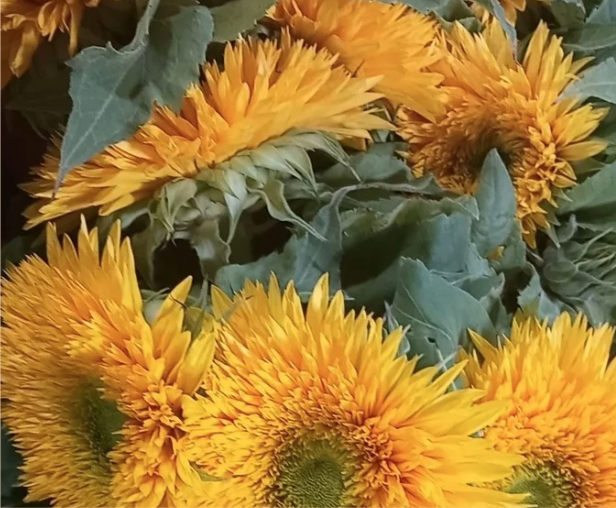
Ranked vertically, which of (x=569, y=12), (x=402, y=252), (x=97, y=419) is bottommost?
(x=97, y=419)

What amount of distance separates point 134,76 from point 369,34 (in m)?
0.13

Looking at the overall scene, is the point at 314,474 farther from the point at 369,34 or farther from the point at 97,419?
the point at 369,34

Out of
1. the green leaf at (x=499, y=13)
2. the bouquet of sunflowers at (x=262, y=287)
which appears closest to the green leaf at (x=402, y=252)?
the bouquet of sunflowers at (x=262, y=287)

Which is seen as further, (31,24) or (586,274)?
(586,274)

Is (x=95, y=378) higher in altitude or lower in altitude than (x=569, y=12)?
lower

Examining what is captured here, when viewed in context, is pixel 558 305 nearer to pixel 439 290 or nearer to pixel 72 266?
pixel 439 290

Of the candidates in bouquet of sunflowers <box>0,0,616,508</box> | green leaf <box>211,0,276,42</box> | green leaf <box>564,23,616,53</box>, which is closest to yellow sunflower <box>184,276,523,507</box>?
bouquet of sunflowers <box>0,0,616,508</box>

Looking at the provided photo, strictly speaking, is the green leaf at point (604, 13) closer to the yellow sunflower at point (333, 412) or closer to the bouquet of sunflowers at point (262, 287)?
the bouquet of sunflowers at point (262, 287)

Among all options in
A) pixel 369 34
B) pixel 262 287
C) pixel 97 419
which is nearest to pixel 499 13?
pixel 369 34

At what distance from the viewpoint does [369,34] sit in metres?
0.46

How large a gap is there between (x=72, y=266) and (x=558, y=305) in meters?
0.27

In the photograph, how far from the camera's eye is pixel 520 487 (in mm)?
465

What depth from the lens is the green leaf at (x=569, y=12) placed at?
1.72 ft

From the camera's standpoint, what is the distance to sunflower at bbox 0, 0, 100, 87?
41cm
